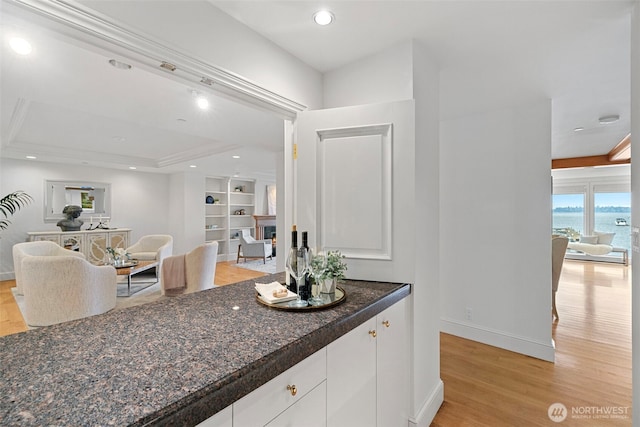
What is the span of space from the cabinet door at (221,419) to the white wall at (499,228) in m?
2.93

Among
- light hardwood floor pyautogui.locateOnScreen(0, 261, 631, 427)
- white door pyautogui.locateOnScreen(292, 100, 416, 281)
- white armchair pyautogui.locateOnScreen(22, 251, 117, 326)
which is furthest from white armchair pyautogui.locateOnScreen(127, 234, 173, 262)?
white door pyautogui.locateOnScreen(292, 100, 416, 281)

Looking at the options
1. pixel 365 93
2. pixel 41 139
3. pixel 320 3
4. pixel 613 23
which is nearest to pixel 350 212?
pixel 365 93

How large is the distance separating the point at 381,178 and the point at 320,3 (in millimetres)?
940

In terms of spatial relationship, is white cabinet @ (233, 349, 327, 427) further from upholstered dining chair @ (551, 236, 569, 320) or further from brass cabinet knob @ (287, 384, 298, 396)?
upholstered dining chair @ (551, 236, 569, 320)

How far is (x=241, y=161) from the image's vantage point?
235 inches

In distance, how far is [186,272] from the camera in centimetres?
368

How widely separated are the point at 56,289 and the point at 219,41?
262cm

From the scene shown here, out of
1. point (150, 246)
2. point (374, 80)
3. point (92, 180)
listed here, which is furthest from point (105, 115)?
point (92, 180)

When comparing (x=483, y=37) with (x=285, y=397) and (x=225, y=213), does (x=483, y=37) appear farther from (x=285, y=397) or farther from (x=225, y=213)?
(x=225, y=213)

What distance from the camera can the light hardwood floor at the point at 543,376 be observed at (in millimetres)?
1926

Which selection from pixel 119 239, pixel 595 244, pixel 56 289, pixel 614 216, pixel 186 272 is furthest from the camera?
pixel 614 216

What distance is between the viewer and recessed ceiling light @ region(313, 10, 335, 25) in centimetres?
147

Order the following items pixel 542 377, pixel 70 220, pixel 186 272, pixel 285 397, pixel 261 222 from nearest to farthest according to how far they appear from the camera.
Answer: pixel 285 397 < pixel 542 377 < pixel 186 272 < pixel 70 220 < pixel 261 222

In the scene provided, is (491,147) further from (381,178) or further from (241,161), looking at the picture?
(241,161)
